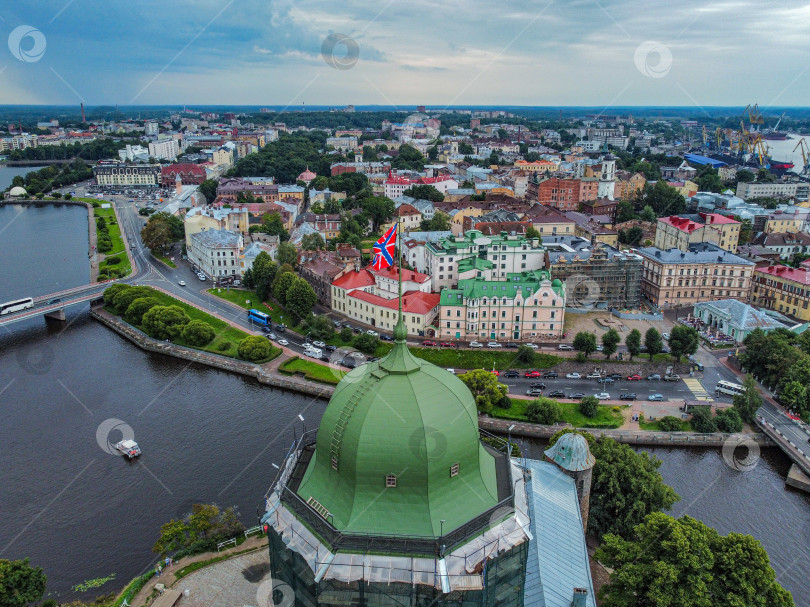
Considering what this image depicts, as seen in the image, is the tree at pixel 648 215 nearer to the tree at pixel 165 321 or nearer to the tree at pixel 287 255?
the tree at pixel 287 255

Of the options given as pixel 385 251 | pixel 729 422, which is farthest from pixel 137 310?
pixel 729 422

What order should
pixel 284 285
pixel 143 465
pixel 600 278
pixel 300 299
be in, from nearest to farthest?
pixel 143 465, pixel 300 299, pixel 284 285, pixel 600 278

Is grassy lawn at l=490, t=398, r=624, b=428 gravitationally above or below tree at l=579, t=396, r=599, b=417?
below

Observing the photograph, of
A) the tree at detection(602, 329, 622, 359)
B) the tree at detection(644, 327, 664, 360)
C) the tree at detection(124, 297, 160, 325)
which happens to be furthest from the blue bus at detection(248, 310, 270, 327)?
the tree at detection(644, 327, 664, 360)

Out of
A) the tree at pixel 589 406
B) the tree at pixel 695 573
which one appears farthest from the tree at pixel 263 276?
the tree at pixel 695 573

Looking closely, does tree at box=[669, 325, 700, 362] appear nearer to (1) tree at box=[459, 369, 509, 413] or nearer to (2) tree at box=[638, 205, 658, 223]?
(1) tree at box=[459, 369, 509, 413]

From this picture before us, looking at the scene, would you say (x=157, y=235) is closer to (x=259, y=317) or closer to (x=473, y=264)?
(x=259, y=317)
